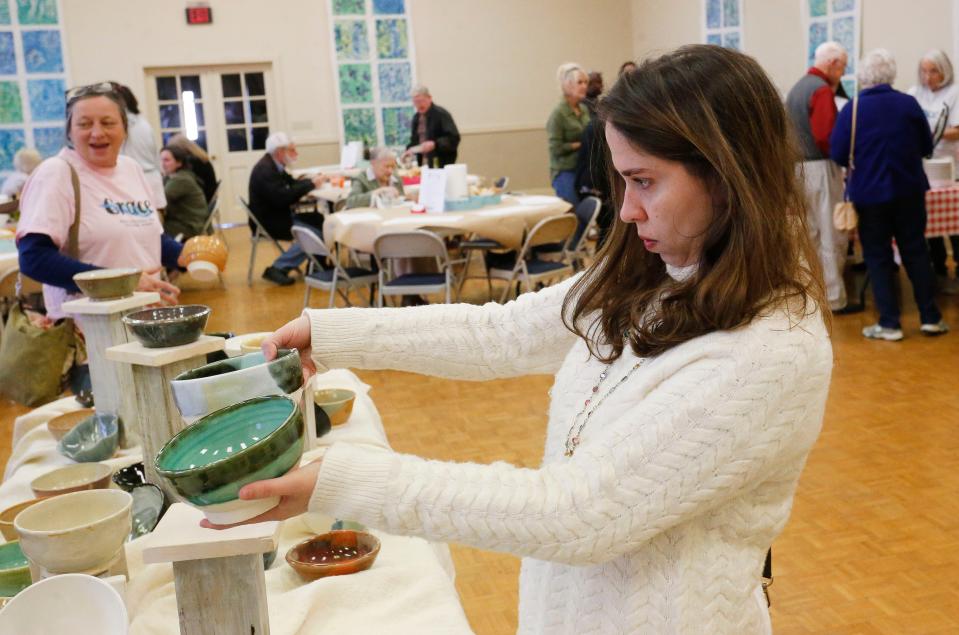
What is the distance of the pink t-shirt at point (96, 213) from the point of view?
2.84 meters

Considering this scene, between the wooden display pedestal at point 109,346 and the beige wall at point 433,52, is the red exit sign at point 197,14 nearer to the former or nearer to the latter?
the beige wall at point 433,52

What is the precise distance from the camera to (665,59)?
3.70ft

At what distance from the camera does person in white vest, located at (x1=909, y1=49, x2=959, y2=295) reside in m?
6.83

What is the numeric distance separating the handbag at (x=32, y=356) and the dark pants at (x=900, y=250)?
4.42 metres

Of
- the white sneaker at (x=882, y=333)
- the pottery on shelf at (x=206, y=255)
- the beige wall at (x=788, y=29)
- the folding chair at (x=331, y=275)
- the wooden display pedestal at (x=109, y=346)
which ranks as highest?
the beige wall at (x=788, y=29)

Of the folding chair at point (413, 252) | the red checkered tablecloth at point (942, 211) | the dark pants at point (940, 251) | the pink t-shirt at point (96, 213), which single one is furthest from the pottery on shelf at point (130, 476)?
the dark pants at point (940, 251)

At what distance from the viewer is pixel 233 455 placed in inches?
37.5

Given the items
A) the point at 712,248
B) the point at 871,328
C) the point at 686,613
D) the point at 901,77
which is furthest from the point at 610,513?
the point at 901,77

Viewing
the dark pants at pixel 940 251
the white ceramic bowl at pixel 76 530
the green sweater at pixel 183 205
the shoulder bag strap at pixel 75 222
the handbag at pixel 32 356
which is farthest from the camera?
the green sweater at pixel 183 205

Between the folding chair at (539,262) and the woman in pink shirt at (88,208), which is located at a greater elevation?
the woman in pink shirt at (88,208)

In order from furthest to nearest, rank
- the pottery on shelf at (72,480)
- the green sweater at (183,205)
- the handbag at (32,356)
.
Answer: the green sweater at (183,205) → the handbag at (32,356) → the pottery on shelf at (72,480)

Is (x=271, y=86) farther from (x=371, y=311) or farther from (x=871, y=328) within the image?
(x=371, y=311)

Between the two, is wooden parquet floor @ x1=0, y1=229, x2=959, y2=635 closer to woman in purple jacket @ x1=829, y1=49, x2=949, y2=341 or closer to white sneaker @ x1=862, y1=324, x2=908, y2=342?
white sneaker @ x1=862, y1=324, x2=908, y2=342

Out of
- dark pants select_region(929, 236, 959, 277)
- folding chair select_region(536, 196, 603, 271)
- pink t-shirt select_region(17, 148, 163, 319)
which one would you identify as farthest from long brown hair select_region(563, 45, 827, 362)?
dark pants select_region(929, 236, 959, 277)
